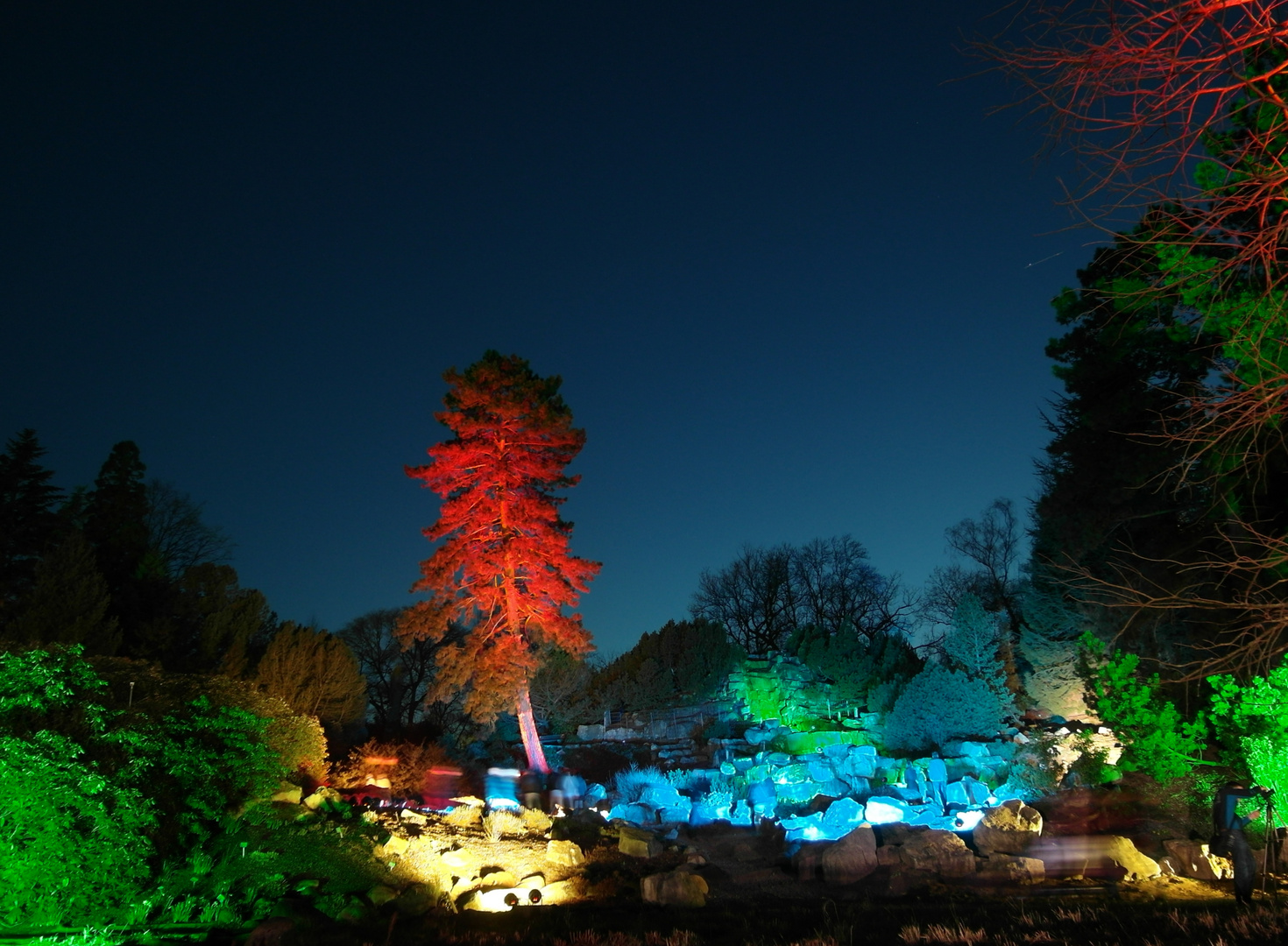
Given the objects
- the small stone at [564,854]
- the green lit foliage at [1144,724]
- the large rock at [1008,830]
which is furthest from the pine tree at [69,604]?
the green lit foliage at [1144,724]

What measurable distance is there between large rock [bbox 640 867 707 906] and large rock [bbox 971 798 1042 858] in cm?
502

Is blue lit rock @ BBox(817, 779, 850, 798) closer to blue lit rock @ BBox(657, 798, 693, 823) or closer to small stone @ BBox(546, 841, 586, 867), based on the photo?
blue lit rock @ BBox(657, 798, 693, 823)

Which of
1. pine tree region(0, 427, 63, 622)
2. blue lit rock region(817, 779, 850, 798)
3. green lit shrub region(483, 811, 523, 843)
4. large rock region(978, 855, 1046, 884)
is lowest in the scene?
large rock region(978, 855, 1046, 884)

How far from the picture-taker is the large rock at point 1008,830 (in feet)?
39.0

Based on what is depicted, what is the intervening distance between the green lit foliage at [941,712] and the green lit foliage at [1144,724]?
4.88m

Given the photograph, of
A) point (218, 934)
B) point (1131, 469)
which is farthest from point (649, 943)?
point (1131, 469)

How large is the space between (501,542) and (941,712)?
12089 mm

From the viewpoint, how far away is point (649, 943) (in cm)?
604

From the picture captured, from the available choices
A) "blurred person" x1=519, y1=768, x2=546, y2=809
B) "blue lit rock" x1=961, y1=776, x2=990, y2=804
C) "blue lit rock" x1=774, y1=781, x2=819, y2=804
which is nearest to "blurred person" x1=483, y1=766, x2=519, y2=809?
"blurred person" x1=519, y1=768, x2=546, y2=809

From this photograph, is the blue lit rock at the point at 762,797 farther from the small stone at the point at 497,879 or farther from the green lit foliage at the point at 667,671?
the green lit foliage at the point at 667,671

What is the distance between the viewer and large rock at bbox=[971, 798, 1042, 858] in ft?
39.0

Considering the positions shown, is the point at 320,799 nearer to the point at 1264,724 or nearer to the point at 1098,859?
the point at 1098,859

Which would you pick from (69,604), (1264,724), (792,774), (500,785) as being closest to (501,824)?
(500,785)

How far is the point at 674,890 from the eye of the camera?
31.7 feet
